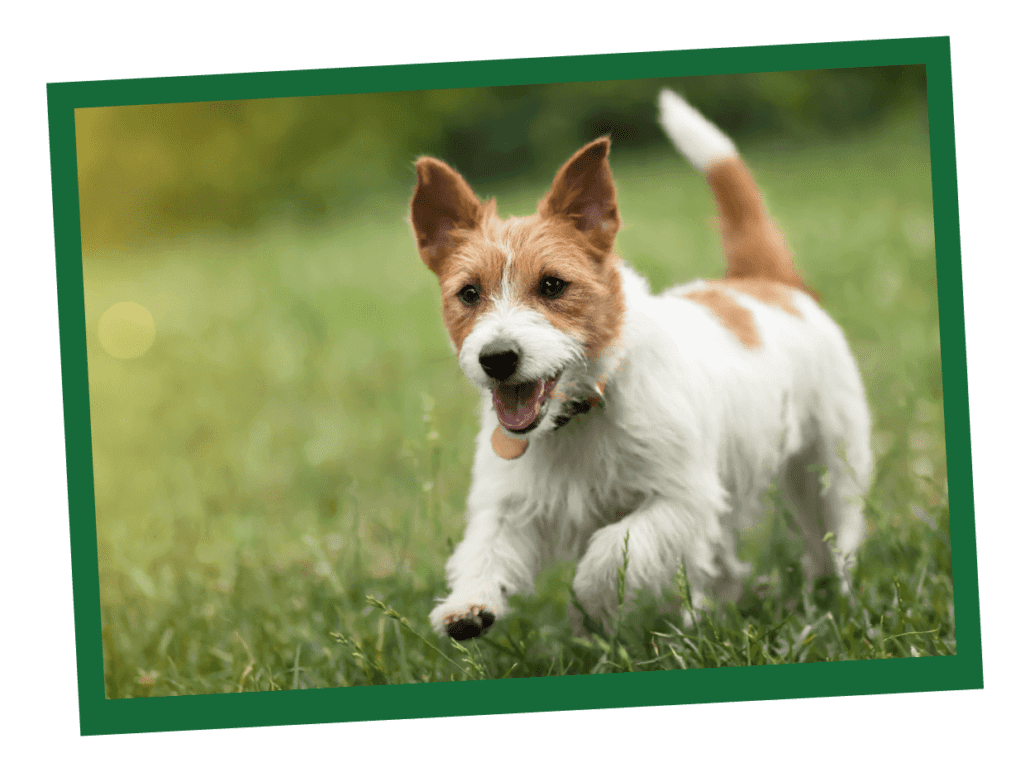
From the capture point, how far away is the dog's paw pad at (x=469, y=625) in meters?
2.63

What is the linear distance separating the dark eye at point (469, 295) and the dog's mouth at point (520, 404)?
0.29 m

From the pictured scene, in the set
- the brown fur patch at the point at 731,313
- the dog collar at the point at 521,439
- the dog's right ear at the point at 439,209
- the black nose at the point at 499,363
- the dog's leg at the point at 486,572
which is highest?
the dog's right ear at the point at 439,209

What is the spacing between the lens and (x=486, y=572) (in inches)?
111

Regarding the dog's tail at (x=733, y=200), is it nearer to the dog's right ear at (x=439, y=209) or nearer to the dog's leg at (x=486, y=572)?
the dog's right ear at (x=439, y=209)

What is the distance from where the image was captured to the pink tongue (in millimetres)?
2664

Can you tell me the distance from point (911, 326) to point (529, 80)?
2.64 meters

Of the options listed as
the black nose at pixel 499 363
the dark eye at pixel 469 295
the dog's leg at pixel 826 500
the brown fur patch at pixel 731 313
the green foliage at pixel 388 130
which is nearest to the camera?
the black nose at pixel 499 363

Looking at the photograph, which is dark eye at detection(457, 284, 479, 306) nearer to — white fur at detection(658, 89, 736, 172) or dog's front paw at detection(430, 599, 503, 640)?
dog's front paw at detection(430, 599, 503, 640)

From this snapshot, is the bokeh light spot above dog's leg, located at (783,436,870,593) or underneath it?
above

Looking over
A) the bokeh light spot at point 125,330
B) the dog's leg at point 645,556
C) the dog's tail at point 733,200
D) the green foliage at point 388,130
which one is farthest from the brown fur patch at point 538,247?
the bokeh light spot at point 125,330

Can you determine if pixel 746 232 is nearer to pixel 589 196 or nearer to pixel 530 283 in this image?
pixel 589 196

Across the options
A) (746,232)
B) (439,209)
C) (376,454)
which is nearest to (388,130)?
(439,209)

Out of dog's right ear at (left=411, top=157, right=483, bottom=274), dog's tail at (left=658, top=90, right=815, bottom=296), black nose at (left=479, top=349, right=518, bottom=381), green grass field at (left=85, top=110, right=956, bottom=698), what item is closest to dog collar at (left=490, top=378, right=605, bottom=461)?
black nose at (left=479, top=349, right=518, bottom=381)

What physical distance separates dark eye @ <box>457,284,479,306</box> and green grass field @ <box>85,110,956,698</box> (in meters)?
0.56
